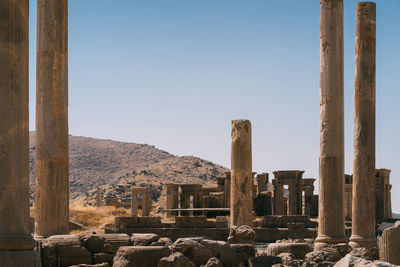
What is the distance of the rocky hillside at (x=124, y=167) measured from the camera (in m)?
92.6

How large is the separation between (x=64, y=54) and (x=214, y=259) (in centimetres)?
629

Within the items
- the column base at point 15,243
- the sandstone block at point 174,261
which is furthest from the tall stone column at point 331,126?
the column base at point 15,243

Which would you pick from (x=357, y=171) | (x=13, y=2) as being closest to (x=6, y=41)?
(x=13, y=2)

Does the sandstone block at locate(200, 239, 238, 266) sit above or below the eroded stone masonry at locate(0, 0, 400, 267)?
below

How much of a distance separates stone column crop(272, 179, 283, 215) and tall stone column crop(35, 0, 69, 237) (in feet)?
101

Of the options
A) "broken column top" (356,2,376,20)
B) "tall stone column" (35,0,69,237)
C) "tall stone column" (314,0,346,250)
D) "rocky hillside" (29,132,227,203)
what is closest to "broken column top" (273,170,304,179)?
"broken column top" (356,2,376,20)

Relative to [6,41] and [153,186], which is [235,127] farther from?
[153,186]

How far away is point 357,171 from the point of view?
63.9 ft

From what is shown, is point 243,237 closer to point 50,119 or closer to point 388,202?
point 50,119

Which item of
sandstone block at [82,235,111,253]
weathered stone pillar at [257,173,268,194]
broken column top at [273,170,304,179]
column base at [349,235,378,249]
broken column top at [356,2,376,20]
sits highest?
broken column top at [356,2,376,20]

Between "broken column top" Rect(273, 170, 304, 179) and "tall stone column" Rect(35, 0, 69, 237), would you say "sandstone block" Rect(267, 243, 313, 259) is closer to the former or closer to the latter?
"tall stone column" Rect(35, 0, 69, 237)

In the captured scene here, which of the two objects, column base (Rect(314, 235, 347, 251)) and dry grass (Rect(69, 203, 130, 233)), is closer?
column base (Rect(314, 235, 347, 251))

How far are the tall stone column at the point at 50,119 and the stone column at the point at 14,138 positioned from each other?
18.4 feet

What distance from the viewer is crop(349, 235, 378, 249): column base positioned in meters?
18.6
